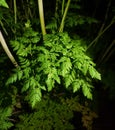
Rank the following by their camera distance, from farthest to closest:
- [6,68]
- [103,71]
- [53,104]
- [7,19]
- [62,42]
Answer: [103,71]
[53,104]
[6,68]
[7,19]
[62,42]

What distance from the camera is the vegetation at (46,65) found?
2068 mm

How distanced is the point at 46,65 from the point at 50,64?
0.04 metres

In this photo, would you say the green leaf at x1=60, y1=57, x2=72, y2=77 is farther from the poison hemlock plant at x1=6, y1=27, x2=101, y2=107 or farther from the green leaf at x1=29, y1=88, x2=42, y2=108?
the green leaf at x1=29, y1=88, x2=42, y2=108

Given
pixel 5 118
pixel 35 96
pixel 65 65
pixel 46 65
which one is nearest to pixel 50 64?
pixel 46 65

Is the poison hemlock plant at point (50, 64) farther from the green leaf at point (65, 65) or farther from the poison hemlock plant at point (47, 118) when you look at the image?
the poison hemlock plant at point (47, 118)

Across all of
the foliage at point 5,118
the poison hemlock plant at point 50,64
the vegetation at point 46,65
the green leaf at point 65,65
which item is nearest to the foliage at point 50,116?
the vegetation at point 46,65

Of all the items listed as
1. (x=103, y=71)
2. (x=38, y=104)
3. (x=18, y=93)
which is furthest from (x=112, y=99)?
(x=18, y=93)

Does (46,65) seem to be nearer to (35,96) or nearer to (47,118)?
(35,96)

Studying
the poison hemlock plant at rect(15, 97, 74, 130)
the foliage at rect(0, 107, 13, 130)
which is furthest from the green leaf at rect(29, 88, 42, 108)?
the poison hemlock plant at rect(15, 97, 74, 130)

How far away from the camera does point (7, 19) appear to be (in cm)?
256

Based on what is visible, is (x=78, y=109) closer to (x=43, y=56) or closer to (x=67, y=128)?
(x=67, y=128)

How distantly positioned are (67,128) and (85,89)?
2.85 feet

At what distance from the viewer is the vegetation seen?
2.07m

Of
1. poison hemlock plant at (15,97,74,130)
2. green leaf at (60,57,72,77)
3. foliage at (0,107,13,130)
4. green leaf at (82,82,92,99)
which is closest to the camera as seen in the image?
green leaf at (60,57,72,77)
